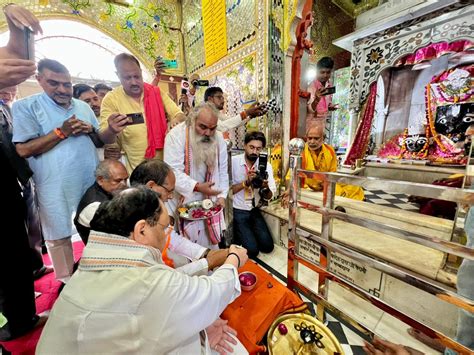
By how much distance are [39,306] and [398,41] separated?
8.23 metres

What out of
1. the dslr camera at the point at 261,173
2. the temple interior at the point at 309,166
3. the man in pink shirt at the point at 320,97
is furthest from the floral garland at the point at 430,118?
the dslr camera at the point at 261,173

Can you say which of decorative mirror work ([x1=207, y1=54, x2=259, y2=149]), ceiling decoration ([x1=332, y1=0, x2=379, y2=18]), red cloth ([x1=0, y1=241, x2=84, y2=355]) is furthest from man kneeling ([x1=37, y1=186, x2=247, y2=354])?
ceiling decoration ([x1=332, y1=0, x2=379, y2=18])

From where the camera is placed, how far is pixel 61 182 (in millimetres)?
1739

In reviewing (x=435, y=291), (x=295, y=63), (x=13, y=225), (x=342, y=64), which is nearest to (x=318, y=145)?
(x=295, y=63)

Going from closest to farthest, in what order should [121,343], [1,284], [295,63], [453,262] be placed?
[121,343]
[1,284]
[453,262]
[295,63]

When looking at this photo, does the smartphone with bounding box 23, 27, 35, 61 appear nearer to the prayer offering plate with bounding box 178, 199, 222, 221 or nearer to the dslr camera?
the prayer offering plate with bounding box 178, 199, 222, 221

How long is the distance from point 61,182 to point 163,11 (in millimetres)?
5070

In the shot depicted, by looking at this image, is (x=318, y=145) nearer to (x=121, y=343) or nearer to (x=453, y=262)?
(x=453, y=262)

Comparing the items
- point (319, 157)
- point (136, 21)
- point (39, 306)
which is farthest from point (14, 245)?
point (136, 21)

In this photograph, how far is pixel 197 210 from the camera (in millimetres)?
2125

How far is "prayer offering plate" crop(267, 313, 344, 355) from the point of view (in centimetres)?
121

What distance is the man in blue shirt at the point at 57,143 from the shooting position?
5.26 ft

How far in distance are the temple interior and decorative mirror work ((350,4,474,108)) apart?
0.03 meters

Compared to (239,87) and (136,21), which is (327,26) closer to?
(239,87)
